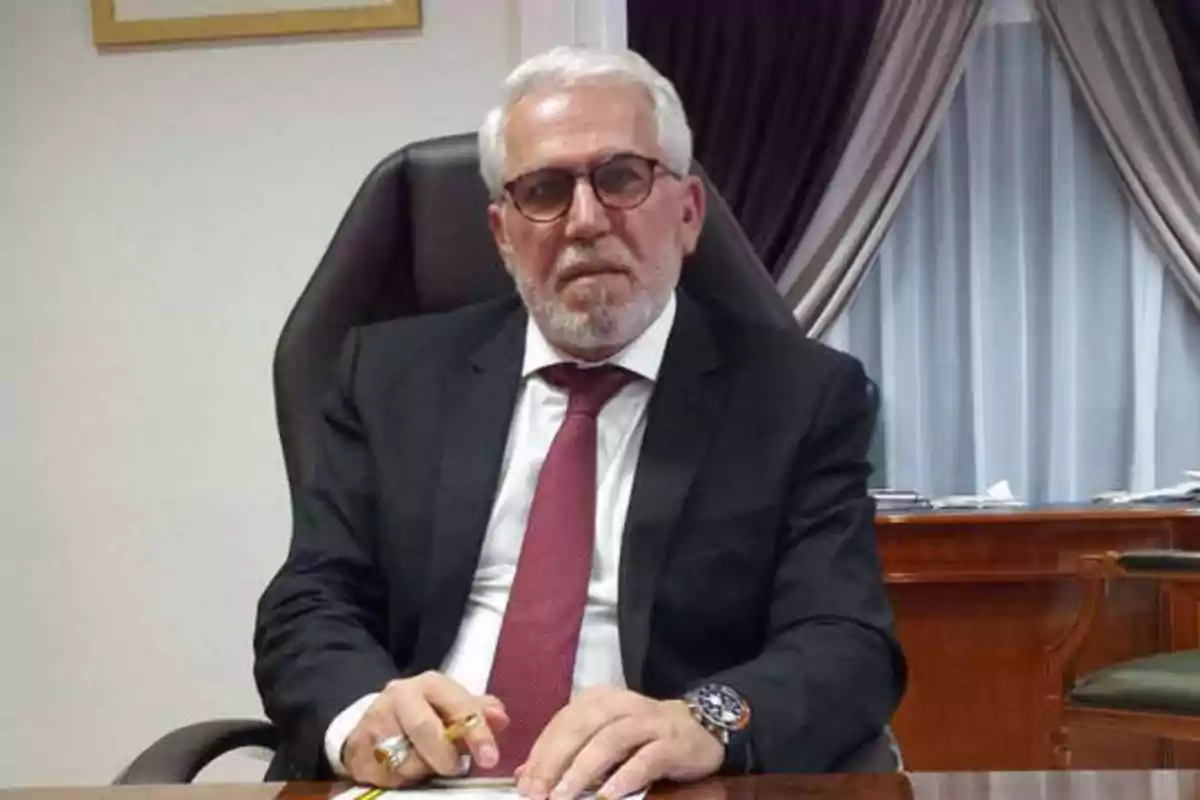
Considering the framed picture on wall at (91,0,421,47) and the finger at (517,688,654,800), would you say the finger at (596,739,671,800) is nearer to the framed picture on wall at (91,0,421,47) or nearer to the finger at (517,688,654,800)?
the finger at (517,688,654,800)

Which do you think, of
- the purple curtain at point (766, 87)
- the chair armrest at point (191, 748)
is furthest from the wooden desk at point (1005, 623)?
the chair armrest at point (191, 748)

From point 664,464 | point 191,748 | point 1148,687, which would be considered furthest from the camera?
point 1148,687

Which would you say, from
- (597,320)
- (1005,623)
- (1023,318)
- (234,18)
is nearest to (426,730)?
(597,320)

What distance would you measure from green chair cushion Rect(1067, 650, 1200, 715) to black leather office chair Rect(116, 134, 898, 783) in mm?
1441

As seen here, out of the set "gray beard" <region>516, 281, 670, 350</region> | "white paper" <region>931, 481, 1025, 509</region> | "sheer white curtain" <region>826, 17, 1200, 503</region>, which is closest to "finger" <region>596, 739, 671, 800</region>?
"gray beard" <region>516, 281, 670, 350</region>

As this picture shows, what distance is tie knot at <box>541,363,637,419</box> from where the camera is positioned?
142 cm

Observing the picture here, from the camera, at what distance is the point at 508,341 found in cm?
150

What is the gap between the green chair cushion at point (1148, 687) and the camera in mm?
2480

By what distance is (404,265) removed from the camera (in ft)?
5.08

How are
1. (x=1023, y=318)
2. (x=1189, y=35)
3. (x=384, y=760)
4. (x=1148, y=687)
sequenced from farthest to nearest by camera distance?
(x=1023, y=318) → (x=1189, y=35) → (x=1148, y=687) → (x=384, y=760)

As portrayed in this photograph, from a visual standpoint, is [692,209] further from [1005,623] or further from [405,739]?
[1005,623]

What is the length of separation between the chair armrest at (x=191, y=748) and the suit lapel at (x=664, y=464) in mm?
380

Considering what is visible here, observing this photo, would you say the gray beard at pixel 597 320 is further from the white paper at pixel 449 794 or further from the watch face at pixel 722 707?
the white paper at pixel 449 794

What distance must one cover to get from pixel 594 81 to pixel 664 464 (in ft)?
1.32
